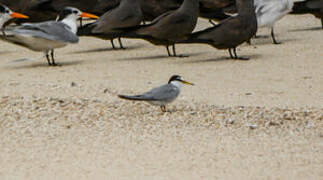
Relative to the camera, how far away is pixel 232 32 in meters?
10.4

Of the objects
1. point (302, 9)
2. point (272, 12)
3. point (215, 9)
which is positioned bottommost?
point (302, 9)

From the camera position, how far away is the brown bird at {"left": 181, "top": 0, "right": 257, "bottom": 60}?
34.2 ft

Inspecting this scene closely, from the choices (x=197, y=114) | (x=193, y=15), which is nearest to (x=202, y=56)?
(x=193, y=15)

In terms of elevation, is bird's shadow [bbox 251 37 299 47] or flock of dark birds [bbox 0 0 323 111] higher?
flock of dark birds [bbox 0 0 323 111]

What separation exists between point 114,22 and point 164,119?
5.17 meters

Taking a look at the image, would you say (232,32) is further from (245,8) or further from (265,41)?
(265,41)

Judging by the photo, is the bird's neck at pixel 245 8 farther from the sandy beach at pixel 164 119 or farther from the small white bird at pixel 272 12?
the small white bird at pixel 272 12

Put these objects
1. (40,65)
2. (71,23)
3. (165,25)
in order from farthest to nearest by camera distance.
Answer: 1. (165,25)
2. (71,23)
3. (40,65)

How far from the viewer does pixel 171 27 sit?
10.8 meters

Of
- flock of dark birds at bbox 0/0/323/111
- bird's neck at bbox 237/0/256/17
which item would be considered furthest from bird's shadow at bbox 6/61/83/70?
bird's neck at bbox 237/0/256/17

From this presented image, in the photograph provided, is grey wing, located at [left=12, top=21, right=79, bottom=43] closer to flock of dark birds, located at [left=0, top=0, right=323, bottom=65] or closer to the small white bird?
flock of dark birds, located at [left=0, top=0, right=323, bottom=65]

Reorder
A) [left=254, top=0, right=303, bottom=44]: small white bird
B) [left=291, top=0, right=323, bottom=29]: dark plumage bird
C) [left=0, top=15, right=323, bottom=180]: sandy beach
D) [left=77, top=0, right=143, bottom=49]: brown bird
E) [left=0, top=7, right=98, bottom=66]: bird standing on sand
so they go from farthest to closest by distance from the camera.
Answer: [left=291, top=0, right=323, bottom=29]: dark plumage bird < [left=254, top=0, right=303, bottom=44]: small white bird < [left=77, top=0, right=143, bottom=49]: brown bird < [left=0, top=7, right=98, bottom=66]: bird standing on sand < [left=0, top=15, right=323, bottom=180]: sandy beach

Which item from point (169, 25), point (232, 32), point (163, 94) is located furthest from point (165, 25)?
point (163, 94)

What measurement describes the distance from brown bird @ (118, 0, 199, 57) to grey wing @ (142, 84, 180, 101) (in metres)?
3.90
